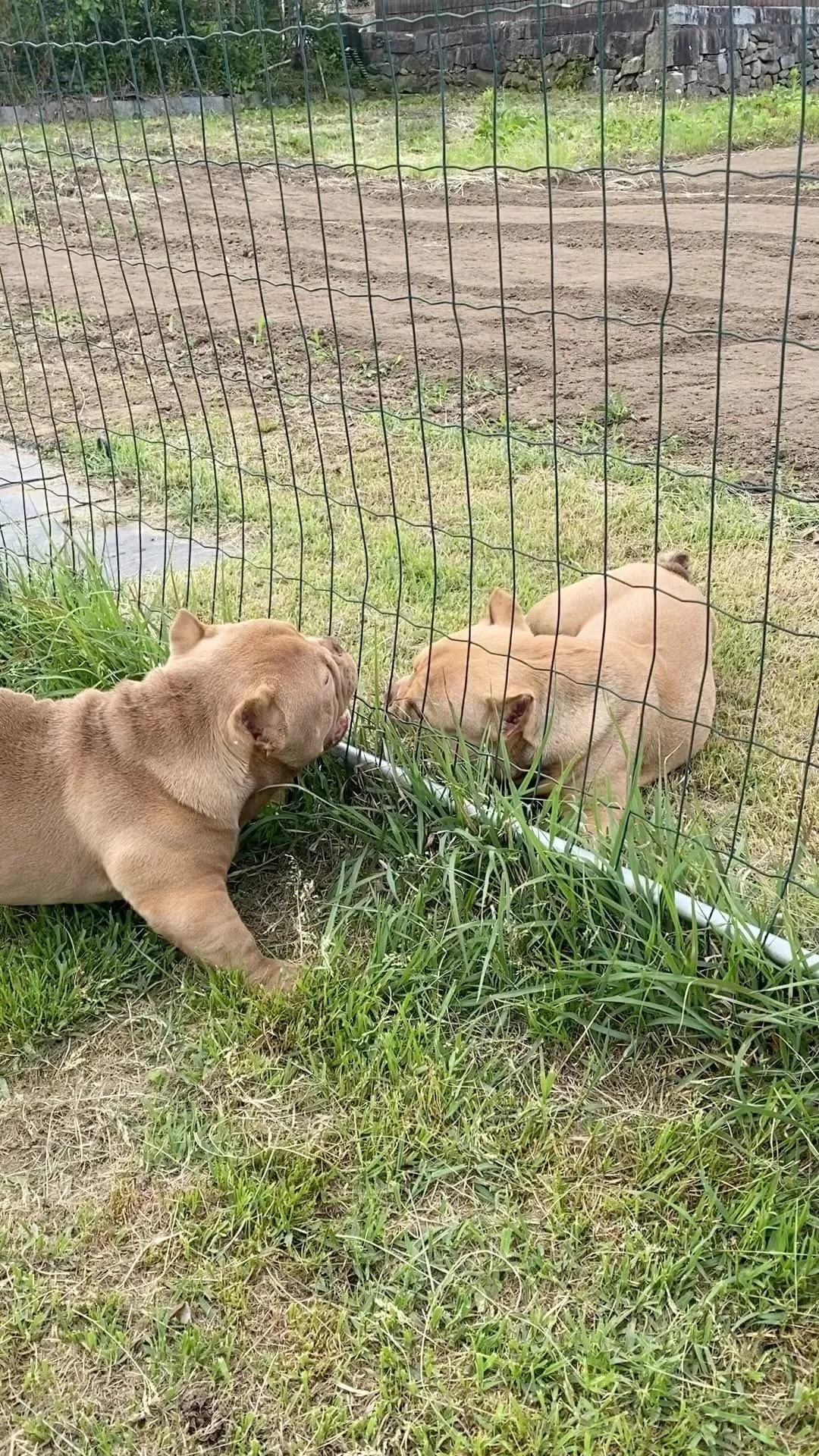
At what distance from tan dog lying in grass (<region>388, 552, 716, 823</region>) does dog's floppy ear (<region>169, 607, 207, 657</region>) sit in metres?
0.71

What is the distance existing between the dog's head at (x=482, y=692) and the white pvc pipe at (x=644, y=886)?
232mm

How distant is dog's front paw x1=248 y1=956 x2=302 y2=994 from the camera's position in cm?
336

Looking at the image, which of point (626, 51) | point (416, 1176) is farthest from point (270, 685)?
point (626, 51)

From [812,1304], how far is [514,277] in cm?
870

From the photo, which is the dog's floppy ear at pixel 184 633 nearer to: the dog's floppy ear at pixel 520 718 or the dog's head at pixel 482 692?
Result: the dog's head at pixel 482 692

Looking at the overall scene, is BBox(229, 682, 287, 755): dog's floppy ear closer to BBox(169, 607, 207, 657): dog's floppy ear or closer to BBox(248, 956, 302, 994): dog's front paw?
BBox(169, 607, 207, 657): dog's floppy ear

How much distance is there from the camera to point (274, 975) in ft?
11.1

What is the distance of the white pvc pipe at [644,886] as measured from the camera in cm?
303

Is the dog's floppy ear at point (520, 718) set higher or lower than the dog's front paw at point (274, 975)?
higher

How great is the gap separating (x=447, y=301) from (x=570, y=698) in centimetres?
347

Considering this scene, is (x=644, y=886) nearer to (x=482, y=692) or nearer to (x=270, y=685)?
(x=482, y=692)

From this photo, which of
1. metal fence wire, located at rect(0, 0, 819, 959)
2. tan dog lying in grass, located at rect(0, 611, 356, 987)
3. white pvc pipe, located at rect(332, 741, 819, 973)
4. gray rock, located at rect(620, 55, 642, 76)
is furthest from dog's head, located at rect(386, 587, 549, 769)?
gray rock, located at rect(620, 55, 642, 76)

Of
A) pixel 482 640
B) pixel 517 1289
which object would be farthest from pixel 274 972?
pixel 482 640

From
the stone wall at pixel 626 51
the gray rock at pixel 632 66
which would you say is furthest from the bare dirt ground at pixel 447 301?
the gray rock at pixel 632 66
